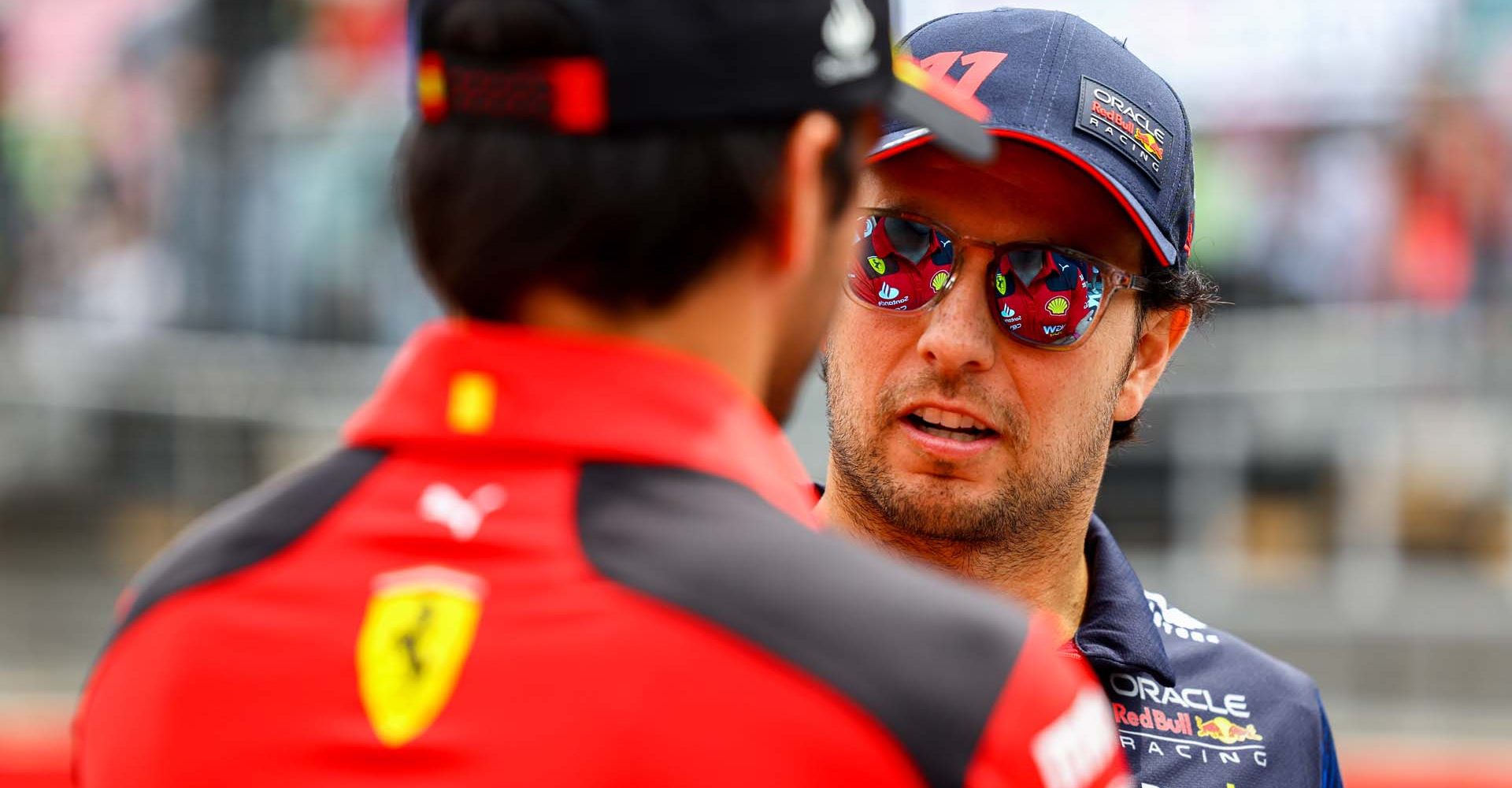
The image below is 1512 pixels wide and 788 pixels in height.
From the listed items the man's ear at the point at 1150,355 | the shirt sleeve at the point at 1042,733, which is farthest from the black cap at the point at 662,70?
the man's ear at the point at 1150,355

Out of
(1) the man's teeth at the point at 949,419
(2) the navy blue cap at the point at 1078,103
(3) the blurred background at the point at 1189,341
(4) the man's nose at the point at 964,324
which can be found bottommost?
(3) the blurred background at the point at 1189,341

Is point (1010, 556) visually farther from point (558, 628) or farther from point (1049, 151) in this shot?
point (558, 628)

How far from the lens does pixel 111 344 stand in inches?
310

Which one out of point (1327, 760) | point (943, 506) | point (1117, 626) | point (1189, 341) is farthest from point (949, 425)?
point (1189, 341)

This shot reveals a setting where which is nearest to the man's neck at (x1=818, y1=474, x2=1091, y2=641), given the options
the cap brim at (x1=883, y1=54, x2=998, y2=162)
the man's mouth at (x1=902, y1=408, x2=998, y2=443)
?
the man's mouth at (x1=902, y1=408, x2=998, y2=443)

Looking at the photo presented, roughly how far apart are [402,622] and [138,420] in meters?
7.05

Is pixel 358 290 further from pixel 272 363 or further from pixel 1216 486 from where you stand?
pixel 1216 486

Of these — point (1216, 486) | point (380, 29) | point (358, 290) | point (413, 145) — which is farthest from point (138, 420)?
point (413, 145)

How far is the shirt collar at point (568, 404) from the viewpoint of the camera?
1181 millimetres

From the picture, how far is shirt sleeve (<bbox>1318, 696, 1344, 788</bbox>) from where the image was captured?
8.06 ft

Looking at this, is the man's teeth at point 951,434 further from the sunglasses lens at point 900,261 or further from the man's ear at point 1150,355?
the man's ear at point 1150,355

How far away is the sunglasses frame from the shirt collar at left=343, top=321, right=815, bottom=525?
45.9 inches

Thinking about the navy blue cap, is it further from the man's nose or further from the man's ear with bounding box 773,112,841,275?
the man's ear with bounding box 773,112,841,275

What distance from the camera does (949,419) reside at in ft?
8.05
